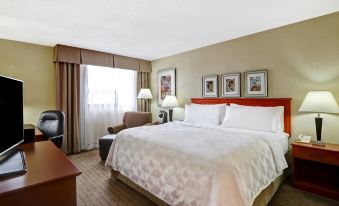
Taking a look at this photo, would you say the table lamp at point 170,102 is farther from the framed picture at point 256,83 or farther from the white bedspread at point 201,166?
the white bedspread at point 201,166

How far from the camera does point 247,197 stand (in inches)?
59.4

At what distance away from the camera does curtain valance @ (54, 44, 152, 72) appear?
3.72 meters

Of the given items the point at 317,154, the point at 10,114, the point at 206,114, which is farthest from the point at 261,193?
the point at 10,114

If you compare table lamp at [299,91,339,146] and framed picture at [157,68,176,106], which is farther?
framed picture at [157,68,176,106]

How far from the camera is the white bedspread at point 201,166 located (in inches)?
57.7

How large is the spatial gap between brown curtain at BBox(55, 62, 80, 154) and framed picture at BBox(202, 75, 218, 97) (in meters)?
2.74

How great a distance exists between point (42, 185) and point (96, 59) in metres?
3.63

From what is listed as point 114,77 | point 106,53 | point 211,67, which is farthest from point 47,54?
point 211,67

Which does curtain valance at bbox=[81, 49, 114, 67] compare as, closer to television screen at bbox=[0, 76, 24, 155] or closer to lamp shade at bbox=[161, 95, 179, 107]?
lamp shade at bbox=[161, 95, 179, 107]

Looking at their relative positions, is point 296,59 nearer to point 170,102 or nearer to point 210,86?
point 210,86

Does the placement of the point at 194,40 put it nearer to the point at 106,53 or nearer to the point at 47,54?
the point at 106,53

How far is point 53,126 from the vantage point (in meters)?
2.95

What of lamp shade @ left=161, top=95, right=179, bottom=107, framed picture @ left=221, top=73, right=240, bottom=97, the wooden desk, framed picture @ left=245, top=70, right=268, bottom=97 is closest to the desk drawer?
framed picture @ left=245, top=70, right=268, bottom=97

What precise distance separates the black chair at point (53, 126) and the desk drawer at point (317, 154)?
341 centimetres
